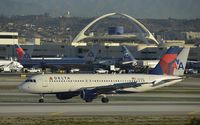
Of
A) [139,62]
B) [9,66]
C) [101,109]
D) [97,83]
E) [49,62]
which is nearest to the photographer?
[101,109]

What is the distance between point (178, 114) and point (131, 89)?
17.7 meters

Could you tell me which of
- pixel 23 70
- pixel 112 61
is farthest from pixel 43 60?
pixel 112 61

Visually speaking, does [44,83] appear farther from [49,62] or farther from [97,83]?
[49,62]

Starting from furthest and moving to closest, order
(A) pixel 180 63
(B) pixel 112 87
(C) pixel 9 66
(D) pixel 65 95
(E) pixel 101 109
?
(C) pixel 9 66 → (A) pixel 180 63 → (B) pixel 112 87 → (D) pixel 65 95 → (E) pixel 101 109

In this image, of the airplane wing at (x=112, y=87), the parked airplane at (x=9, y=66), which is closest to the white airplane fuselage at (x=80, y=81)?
the airplane wing at (x=112, y=87)

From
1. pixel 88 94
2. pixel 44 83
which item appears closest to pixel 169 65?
pixel 88 94

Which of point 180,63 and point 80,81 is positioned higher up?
point 180,63

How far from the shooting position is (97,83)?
68500 millimetres

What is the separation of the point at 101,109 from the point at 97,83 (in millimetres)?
12440

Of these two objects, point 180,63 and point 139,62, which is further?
point 139,62

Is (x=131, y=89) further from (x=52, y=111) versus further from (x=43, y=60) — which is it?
(x=43, y=60)

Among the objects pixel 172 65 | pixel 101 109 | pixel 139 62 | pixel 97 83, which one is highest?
pixel 139 62

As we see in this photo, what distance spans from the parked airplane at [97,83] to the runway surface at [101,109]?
16.7ft

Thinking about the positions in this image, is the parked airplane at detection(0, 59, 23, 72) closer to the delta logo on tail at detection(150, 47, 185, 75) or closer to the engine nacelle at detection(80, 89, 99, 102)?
the delta logo on tail at detection(150, 47, 185, 75)
